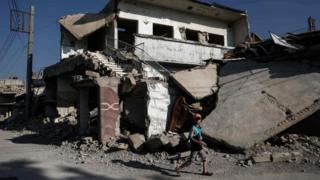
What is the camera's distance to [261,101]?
11.5 metres

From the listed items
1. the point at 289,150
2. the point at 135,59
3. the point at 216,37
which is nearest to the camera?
the point at 289,150

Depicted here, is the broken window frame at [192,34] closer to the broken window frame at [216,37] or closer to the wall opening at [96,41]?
the broken window frame at [216,37]

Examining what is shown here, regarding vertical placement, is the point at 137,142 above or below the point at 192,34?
below

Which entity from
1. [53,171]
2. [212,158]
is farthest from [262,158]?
[53,171]

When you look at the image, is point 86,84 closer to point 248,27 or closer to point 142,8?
point 142,8

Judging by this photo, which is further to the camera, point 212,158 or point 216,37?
point 216,37

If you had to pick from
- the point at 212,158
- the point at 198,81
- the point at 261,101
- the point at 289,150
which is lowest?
the point at 212,158

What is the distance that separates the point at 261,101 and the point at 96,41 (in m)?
14.9

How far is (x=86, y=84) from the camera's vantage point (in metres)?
13.3

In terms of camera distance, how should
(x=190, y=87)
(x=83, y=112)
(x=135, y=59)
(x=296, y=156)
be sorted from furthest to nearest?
(x=135, y=59) → (x=83, y=112) → (x=190, y=87) → (x=296, y=156)

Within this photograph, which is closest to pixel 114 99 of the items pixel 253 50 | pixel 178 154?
pixel 178 154

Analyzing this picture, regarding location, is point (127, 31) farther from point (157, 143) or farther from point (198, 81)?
point (157, 143)

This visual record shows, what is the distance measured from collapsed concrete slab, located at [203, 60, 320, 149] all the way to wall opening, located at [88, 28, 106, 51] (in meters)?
11.2

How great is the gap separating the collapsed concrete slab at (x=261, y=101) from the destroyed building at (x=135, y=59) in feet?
3.82
